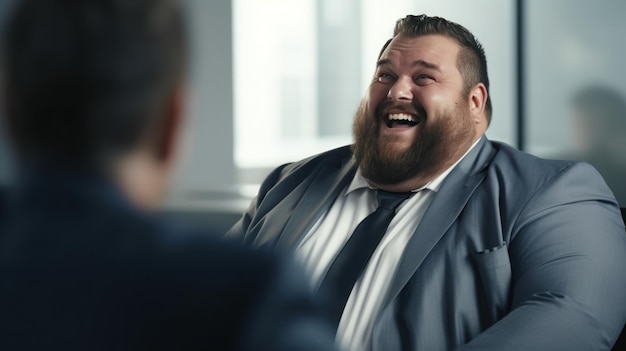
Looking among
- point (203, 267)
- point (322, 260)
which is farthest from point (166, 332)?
point (322, 260)

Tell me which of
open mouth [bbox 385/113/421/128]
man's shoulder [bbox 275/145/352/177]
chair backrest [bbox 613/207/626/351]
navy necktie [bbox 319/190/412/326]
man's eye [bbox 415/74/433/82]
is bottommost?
chair backrest [bbox 613/207/626/351]

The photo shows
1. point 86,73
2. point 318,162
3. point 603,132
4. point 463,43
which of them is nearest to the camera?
point 86,73

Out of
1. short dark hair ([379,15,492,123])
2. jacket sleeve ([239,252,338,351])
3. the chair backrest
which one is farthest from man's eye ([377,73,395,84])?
jacket sleeve ([239,252,338,351])

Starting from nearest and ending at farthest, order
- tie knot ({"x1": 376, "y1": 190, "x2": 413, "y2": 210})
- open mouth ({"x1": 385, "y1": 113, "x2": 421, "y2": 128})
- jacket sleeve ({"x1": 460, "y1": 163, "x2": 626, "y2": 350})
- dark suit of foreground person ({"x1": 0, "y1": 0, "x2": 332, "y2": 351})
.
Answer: dark suit of foreground person ({"x1": 0, "y1": 0, "x2": 332, "y2": 351}) → jacket sleeve ({"x1": 460, "y1": 163, "x2": 626, "y2": 350}) → tie knot ({"x1": 376, "y1": 190, "x2": 413, "y2": 210}) → open mouth ({"x1": 385, "y1": 113, "x2": 421, "y2": 128})

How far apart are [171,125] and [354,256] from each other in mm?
1408

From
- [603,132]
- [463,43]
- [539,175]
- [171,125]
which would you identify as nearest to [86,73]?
[171,125]

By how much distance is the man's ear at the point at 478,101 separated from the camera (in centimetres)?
224

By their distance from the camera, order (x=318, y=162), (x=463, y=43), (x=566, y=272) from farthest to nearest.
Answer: (x=318, y=162) → (x=463, y=43) → (x=566, y=272)

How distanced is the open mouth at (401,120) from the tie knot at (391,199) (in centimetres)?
19

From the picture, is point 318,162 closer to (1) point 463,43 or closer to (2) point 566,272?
(1) point 463,43

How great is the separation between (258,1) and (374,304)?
7.61 ft

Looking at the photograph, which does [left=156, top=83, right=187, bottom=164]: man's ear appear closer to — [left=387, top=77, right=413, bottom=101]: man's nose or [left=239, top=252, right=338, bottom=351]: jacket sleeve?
[left=239, top=252, right=338, bottom=351]: jacket sleeve

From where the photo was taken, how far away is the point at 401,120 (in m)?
2.23

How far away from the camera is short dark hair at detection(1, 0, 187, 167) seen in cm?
57
